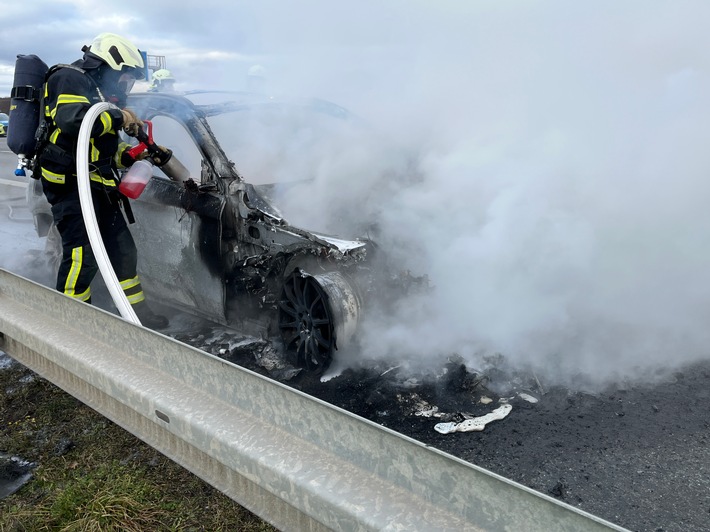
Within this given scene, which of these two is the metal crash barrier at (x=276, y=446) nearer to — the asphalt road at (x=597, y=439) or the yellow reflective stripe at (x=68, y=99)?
the asphalt road at (x=597, y=439)

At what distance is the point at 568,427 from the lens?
301 cm

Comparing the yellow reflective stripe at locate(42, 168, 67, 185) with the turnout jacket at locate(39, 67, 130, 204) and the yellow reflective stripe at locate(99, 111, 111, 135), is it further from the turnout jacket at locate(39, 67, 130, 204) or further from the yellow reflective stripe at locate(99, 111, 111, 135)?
the yellow reflective stripe at locate(99, 111, 111, 135)

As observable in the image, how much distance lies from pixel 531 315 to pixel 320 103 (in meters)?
2.78

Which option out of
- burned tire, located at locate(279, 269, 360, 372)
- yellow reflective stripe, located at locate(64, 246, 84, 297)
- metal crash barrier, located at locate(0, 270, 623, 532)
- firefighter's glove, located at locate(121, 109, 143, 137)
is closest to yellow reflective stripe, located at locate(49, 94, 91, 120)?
firefighter's glove, located at locate(121, 109, 143, 137)

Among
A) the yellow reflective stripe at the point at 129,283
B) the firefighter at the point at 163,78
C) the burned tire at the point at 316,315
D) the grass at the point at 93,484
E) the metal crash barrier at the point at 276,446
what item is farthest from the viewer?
the firefighter at the point at 163,78

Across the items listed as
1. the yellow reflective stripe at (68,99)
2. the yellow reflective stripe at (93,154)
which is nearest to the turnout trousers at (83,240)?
the yellow reflective stripe at (93,154)

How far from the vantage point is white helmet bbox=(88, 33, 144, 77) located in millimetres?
3971

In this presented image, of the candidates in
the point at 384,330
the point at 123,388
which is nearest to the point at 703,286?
the point at 384,330

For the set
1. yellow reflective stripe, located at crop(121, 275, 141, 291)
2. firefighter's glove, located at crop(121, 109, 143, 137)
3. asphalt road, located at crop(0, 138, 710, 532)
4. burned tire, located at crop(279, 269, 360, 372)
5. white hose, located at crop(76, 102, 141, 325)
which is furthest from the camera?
yellow reflective stripe, located at crop(121, 275, 141, 291)

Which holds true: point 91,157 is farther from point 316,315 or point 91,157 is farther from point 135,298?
point 316,315

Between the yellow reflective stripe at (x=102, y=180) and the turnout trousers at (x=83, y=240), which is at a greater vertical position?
the yellow reflective stripe at (x=102, y=180)

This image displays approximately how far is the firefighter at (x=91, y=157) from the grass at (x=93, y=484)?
1.15 meters

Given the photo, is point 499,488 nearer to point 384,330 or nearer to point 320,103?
point 384,330

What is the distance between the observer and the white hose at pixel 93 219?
266 cm
